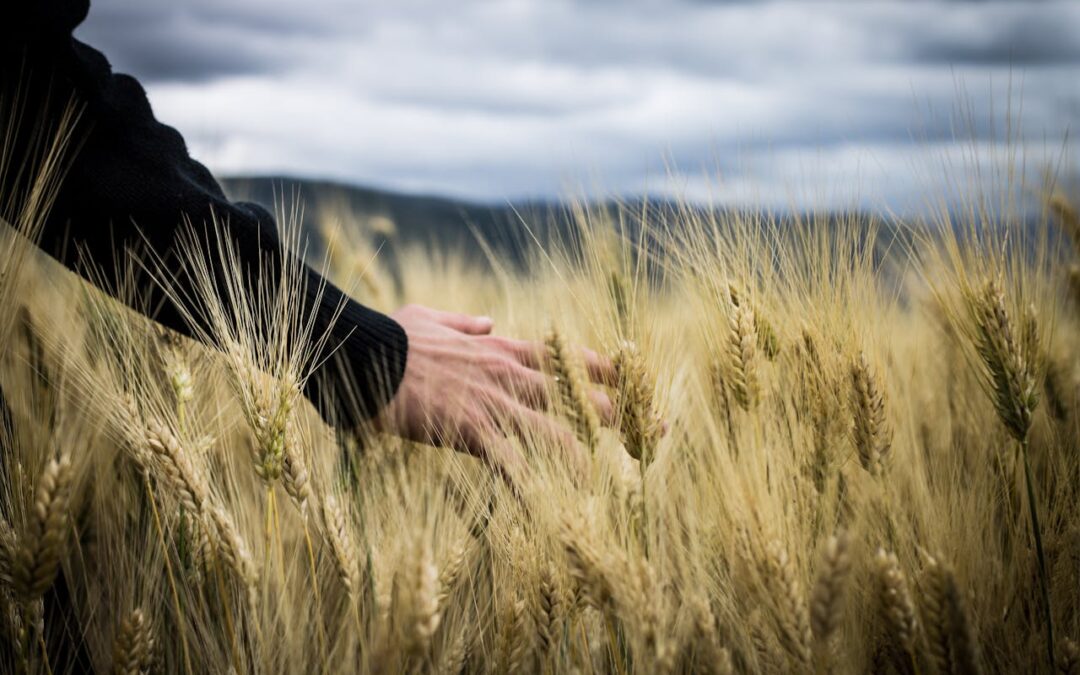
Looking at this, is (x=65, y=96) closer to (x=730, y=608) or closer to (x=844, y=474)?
(x=730, y=608)

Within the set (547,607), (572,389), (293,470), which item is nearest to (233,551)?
(293,470)

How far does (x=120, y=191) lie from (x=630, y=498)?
1.01m

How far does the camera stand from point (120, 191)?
1.24 meters

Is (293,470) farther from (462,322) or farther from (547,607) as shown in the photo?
(462,322)

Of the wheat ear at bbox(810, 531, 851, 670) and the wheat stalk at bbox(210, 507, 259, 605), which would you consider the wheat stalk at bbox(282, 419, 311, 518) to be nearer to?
the wheat stalk at bbox(210, 507, 259, 605)

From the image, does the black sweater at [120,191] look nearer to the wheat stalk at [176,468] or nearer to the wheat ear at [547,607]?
the wheat stalk at [176,468]

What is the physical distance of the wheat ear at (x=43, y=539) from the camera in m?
0.81

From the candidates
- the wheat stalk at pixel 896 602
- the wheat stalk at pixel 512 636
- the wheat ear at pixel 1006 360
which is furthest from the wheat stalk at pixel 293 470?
the wheat ear at pixel 1006 360

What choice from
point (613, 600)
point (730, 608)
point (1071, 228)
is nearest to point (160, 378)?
point (613, 600)

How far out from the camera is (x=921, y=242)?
1299 mm

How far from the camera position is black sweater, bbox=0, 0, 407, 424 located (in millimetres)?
1200

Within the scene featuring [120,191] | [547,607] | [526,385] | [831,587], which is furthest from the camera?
[526,385]

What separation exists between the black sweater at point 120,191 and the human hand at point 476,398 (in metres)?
0.05

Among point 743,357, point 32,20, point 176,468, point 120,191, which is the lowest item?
point 176,468
